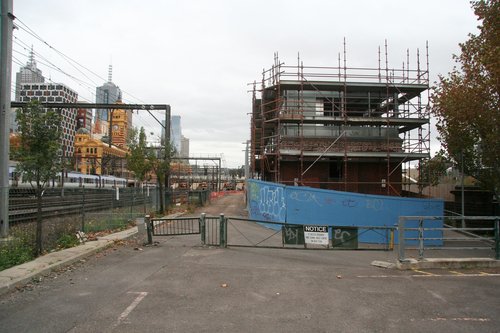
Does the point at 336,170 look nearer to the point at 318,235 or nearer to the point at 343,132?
the point at 343,132

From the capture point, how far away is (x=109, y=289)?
776 centimetres

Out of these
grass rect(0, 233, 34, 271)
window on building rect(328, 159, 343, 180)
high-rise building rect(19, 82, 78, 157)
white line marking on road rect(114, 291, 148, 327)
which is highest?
high-rise building rect(19, 82, 78, 157)

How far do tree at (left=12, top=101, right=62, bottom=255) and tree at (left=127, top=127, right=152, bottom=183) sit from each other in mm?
15132

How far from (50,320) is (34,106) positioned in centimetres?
650

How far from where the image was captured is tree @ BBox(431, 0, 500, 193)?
15.2 m

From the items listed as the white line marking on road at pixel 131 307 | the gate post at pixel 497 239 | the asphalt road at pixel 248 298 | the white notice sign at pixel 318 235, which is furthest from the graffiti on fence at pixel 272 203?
the white line marking on road at pixel 131 307

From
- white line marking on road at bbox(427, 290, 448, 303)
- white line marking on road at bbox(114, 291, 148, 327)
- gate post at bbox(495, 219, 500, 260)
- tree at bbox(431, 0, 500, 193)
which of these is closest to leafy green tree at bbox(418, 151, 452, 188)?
tree at bbox(431, 0, 500, 193)

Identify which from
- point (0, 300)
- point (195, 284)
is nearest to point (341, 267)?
point (195, 284)

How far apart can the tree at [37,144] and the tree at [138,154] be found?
15132mm

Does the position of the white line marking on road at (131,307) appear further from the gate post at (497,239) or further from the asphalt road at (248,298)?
the gate post at (497,239)

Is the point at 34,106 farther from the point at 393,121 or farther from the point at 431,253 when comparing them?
the point at 393,121

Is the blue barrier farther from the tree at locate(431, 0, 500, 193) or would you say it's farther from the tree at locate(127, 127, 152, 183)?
the tree at locate(127, 127, 152, 183)

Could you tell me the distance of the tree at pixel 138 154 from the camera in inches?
1015

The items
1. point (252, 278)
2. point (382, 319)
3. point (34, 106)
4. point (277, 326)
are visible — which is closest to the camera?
point (277, 326)
